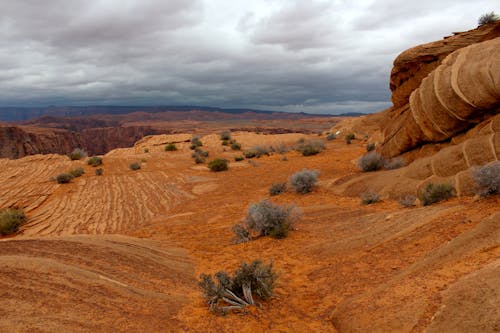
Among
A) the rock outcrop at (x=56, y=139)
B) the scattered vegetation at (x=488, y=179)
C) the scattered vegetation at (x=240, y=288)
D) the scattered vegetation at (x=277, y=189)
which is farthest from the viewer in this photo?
the rock outcrop at (x=56, y=139)

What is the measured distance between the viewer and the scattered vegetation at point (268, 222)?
9.19m

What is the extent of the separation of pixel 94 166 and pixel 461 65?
68.5 feet

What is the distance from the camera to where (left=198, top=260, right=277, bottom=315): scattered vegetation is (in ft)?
17.1

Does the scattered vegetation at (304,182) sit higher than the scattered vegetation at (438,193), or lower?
lower

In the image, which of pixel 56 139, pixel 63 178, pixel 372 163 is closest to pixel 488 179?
pixel 372 163

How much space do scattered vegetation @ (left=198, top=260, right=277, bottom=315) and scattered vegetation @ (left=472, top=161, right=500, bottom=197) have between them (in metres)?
4.69

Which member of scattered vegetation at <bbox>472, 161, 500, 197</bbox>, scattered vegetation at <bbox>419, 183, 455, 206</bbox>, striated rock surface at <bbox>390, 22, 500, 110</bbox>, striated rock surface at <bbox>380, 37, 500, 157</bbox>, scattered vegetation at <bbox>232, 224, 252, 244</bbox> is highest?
striated rock surface at <bbox>390, 22, 500, 110</bbox>

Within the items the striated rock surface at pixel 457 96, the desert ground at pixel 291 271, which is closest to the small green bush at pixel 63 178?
the desert ground at pixel 291 271

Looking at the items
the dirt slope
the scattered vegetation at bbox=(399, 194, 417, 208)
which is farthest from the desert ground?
the scattered vegetation at bbox=(399, 194, 417, 208)

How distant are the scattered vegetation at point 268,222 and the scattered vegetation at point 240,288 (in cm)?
352

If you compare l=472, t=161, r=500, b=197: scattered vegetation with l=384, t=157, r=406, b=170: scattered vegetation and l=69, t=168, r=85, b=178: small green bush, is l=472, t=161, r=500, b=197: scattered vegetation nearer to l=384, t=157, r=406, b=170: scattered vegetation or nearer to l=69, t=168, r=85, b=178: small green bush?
l=384, t=157, r=406, b=170: scattered vegetation

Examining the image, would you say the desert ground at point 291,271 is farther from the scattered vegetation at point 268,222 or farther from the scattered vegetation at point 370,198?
the scattered vegetation at point 370,198

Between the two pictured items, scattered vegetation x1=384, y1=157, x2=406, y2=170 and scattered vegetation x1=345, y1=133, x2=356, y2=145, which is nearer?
scattered vegetation x1=384, y1=157, x2=406, y2=170

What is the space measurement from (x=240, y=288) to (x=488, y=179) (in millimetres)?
5357
